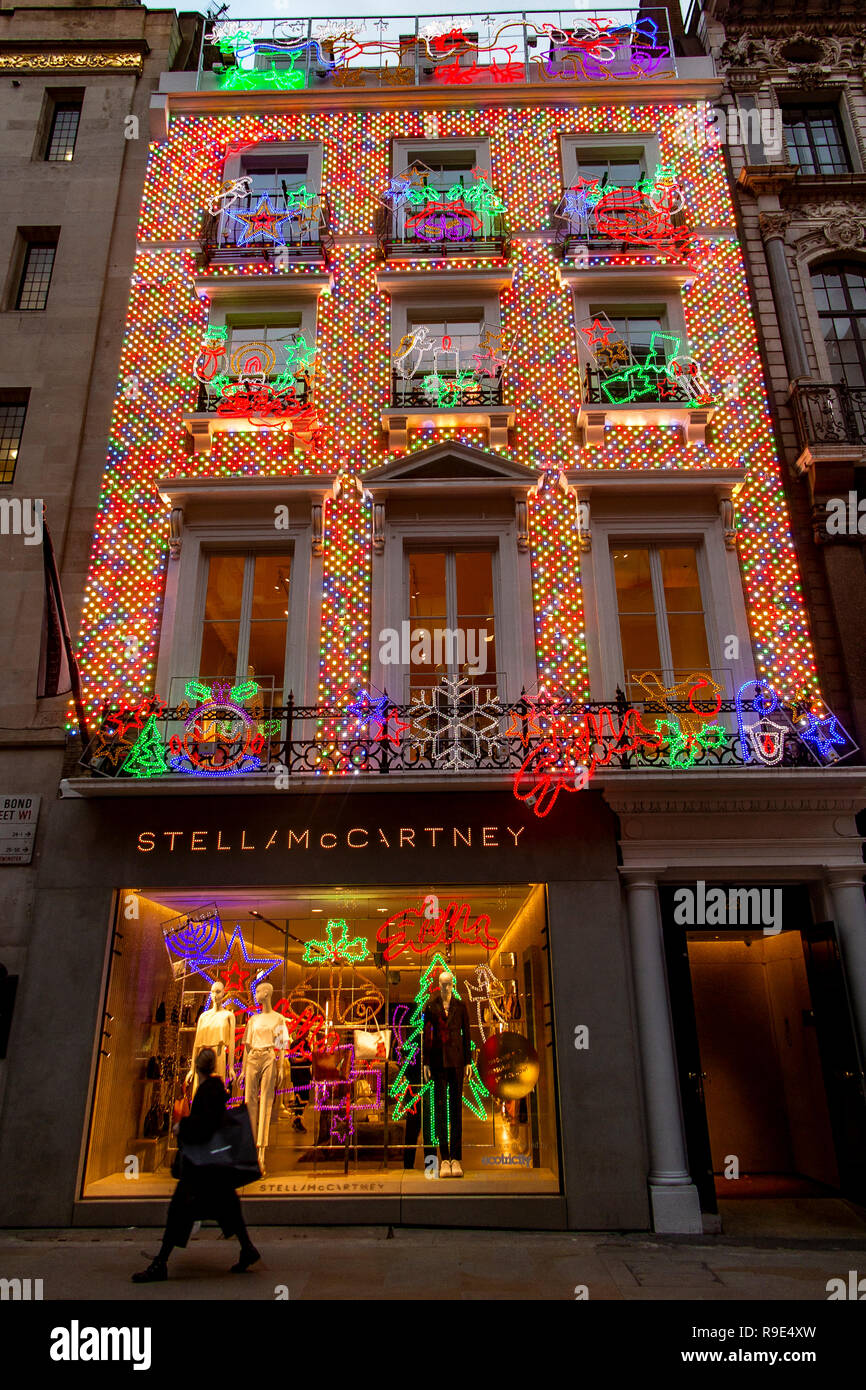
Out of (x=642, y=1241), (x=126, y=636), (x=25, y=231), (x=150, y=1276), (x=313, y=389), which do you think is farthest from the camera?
(x=25, y=231)

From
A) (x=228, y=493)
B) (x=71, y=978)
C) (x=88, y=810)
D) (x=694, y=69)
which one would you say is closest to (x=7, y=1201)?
(x=71, y=978)

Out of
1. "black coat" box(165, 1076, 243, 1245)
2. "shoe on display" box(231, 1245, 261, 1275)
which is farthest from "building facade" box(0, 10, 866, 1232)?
"black coat" box(165, 1076, 243, 1245)

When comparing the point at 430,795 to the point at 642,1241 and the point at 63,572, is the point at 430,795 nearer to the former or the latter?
the point at 642,1241

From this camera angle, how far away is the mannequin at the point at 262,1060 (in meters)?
10.1

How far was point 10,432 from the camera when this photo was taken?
42.1ft

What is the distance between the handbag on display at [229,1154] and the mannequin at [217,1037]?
319 cm

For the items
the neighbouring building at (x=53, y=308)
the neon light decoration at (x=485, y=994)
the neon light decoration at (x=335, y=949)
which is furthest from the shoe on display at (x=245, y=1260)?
the neighbouring building at (x=53, y=308)

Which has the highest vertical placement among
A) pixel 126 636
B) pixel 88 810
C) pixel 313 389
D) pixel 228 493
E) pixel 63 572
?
pixel 313 389

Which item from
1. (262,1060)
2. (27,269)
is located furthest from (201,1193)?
(27,269)

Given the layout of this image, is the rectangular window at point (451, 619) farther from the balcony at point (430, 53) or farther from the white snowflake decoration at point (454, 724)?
the balcony at point (430, 53)

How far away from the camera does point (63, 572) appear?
11766 millimetres

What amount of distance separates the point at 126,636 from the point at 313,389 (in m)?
4.65

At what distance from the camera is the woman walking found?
6.82 meters

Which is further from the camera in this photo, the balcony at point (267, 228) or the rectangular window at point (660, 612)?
the balcony at point (267, 228)
